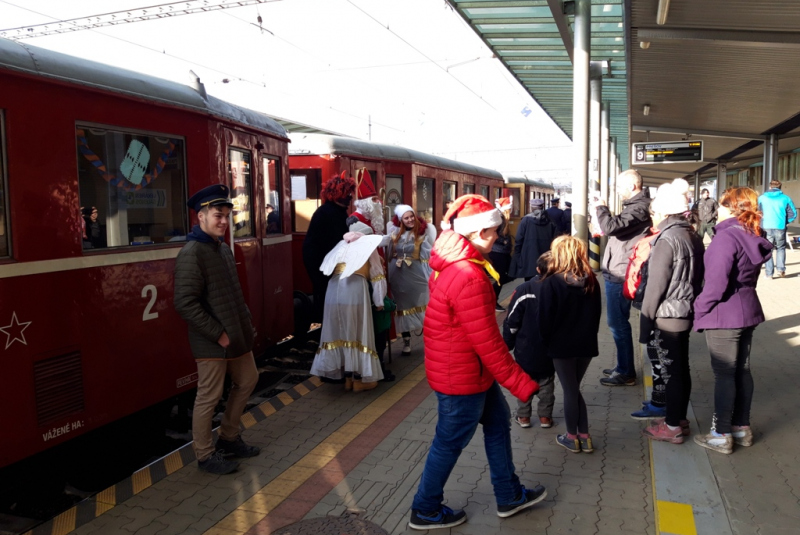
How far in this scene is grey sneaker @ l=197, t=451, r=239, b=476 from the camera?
14.1 ft

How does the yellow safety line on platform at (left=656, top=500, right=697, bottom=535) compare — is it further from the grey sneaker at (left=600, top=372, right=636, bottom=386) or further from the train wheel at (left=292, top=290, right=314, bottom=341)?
the train wheel at (left=292, top=290, right=314, bottom=341)

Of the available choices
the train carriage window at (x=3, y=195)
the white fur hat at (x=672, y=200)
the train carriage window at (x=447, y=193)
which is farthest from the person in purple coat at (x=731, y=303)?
the train carriage window at (x=447, y=193)

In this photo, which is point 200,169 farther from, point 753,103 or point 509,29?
point 753,103

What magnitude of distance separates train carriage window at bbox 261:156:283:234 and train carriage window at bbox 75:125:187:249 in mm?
1794

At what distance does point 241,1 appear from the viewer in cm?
1611

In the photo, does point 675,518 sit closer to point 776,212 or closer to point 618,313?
point 618,313

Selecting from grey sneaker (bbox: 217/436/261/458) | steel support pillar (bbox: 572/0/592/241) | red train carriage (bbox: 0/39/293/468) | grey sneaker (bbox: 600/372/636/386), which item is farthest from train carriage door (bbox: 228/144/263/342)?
steel support pillar (bbox: 572/0/592/241)

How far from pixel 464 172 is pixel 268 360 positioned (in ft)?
27.7

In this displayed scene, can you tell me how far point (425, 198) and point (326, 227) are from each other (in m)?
6.13

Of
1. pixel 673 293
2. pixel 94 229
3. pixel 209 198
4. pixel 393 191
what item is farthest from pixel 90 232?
pixel 393 191

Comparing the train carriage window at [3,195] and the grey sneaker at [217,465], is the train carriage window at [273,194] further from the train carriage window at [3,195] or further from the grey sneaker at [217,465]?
the train carriage window at [3,195]

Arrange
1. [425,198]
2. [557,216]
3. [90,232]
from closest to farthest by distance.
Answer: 1. [90,232]
2. [557,216]
3. [425,198]

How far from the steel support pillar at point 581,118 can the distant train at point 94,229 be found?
6.49 meters

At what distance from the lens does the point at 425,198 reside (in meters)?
12.4
